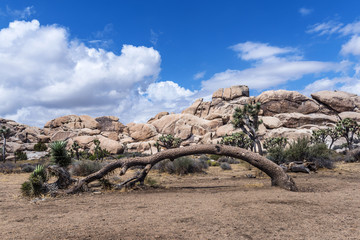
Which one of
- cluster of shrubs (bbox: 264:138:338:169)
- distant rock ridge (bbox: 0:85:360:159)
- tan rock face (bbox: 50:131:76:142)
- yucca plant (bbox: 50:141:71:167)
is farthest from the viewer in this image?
tan rock face (bbox: 50:131:76:142)

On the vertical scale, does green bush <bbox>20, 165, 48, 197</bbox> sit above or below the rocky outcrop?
below

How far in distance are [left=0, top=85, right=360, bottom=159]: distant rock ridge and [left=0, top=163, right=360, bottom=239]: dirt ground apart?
58.4 metres

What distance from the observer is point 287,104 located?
80.5 meters

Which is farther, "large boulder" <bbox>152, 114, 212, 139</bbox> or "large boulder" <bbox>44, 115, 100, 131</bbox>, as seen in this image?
"large boulder" <bbox>44, 115, 100, 131</bbox>

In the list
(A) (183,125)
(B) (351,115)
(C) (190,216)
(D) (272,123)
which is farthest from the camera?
(A) (183,125)

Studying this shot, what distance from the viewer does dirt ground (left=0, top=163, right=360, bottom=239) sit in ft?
16.9

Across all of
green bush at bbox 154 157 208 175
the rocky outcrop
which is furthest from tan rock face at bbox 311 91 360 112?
green bush at bbox 154 157 208 175

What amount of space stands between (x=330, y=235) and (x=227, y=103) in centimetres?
8832

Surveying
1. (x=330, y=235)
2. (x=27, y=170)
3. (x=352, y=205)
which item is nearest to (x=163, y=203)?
(x=330, y=235)

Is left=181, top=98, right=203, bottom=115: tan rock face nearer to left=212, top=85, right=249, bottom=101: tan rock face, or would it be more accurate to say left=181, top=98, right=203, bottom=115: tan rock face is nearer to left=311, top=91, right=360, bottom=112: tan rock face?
left=212, top=85, right=249, bottom=101: tan rock face

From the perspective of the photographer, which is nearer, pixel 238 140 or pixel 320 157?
pixel 320 157

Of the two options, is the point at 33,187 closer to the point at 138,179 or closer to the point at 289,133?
the point at 138,179

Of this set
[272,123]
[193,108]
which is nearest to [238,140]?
[272,123]

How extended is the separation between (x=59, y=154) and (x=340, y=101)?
87.2m
